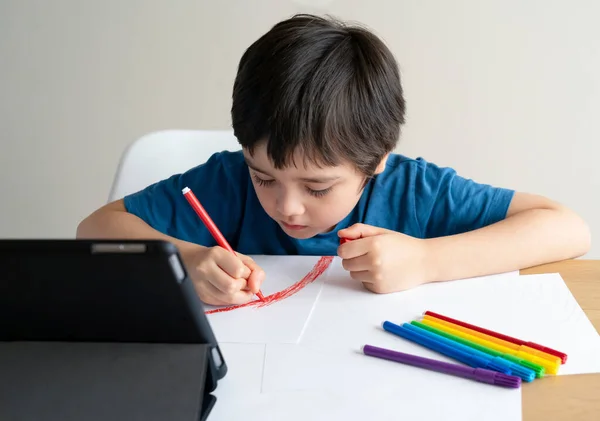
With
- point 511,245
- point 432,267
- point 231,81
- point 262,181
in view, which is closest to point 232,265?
point 262,181

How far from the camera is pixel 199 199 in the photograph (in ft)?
3.48

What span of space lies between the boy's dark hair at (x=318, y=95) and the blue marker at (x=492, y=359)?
0.80 ft

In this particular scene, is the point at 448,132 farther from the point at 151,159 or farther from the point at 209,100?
the point at 151,159

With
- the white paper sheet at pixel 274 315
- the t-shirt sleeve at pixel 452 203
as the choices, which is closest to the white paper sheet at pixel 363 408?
the white paper sheet at pixel 274 315

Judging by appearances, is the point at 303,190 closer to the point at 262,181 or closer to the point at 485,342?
the point at 262,181

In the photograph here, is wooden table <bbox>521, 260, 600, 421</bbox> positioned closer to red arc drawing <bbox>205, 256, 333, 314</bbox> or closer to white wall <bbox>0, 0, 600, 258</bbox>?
red arc drawing <bbox>205, 256, 333, 314</bbox>

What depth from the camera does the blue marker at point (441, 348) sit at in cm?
61

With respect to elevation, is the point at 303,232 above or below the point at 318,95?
below

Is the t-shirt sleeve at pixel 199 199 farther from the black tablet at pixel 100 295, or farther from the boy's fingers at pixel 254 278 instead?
the black tablet at pixel 100 295

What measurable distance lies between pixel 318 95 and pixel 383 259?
7.7 inches

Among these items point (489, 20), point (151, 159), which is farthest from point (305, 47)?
point (489, 20)

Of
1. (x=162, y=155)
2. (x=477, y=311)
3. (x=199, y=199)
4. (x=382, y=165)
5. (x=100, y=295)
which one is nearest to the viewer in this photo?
(x=100, y=295)

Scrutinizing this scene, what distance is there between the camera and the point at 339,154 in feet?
2.73

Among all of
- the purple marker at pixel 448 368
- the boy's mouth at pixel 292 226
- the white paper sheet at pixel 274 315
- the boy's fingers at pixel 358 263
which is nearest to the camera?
the purple marker at pixel 448 368
